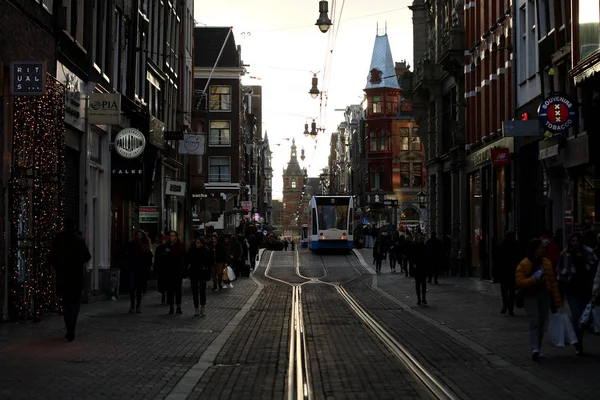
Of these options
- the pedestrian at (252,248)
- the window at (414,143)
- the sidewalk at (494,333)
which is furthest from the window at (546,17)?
the window at (414,143)

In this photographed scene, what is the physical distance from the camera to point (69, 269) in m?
15.1

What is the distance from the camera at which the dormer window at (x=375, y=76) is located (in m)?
98.2

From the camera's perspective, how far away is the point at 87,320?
62.3 ft

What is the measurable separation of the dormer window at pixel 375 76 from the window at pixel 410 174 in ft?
30.9

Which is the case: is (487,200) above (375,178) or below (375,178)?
below

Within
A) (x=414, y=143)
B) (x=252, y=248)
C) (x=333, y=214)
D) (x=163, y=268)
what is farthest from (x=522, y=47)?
(x=414, y=143)

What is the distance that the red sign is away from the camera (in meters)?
32.3

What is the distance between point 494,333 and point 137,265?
8433mm

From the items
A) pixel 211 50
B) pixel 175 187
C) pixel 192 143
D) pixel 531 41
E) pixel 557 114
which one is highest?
pixel 211 50

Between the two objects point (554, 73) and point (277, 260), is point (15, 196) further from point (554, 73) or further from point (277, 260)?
point (277, 260)

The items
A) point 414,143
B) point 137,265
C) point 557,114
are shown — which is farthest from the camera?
point 414,143

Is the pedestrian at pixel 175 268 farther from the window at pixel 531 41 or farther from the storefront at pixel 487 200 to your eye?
the window at pixel 531 41

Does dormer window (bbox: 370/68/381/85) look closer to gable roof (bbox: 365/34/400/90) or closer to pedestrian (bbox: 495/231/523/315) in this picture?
gable roof (bbox: 365/34/400/90)

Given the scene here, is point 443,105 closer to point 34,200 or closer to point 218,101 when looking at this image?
point 34,200
